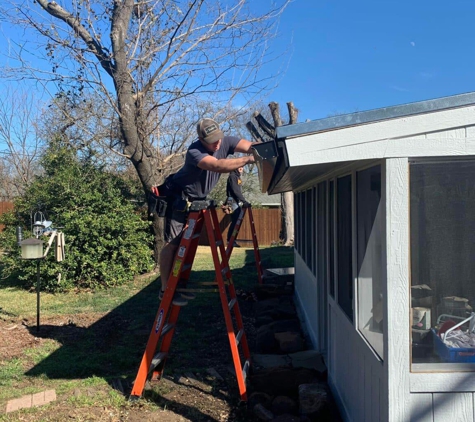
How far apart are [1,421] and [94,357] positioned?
1.89m

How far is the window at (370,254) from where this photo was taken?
2.93 metres

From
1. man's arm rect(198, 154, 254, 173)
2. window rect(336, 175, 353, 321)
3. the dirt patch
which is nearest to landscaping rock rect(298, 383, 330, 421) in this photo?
the dirt patch

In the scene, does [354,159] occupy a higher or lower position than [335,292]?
higher

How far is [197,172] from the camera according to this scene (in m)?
4.35

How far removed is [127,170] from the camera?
1426 centimetres

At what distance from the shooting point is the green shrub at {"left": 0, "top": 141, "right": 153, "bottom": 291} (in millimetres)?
10539

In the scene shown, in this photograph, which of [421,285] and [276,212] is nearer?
[421,285]

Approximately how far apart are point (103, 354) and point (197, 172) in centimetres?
301

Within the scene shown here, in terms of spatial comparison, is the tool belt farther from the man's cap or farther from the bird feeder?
the bird feeder

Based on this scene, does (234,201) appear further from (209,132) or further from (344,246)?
(344,246)

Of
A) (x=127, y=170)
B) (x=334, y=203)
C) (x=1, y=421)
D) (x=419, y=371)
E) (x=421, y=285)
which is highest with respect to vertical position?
(x=127, y=170)

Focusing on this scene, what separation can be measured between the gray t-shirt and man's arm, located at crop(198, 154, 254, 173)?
3.7 inches

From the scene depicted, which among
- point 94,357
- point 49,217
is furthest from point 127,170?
point 94,357

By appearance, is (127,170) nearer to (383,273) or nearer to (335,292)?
(335,292)
